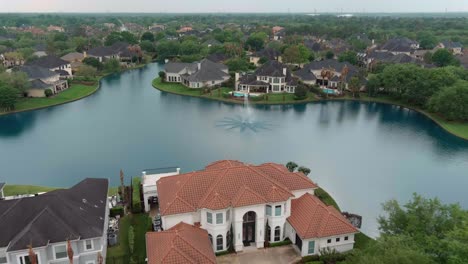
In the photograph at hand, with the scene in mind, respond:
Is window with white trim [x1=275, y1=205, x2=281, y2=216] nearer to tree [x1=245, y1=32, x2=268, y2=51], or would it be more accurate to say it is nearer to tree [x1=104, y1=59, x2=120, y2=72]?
tree [x1=104, y1=59, x2=120, y2=72]

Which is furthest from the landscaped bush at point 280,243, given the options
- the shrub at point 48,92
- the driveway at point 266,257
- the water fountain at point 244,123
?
the shrub at point 48,92

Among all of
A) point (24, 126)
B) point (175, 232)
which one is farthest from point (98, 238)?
point (24, 126)

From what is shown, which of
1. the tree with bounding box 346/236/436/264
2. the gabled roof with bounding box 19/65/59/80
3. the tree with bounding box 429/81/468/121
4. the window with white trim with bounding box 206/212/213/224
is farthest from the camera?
the gabled roof with bounding box 19/65/59/80

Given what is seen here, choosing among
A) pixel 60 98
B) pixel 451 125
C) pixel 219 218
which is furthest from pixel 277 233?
pixel 60 98

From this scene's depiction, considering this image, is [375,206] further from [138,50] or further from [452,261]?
[138,50]

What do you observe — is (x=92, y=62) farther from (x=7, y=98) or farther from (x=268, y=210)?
(x=268, y=210)

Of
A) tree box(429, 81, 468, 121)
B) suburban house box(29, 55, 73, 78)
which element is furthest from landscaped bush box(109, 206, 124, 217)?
suburban house box(29, 55, 73, 78)
